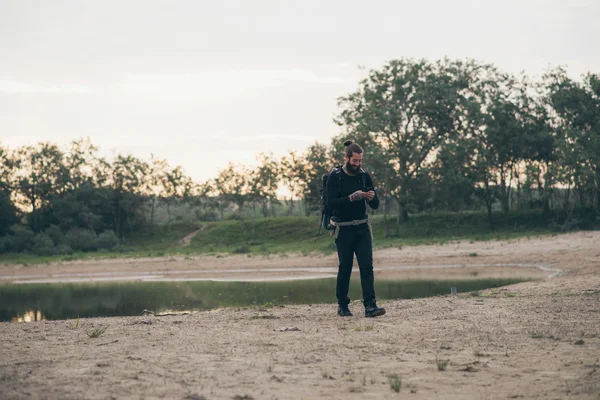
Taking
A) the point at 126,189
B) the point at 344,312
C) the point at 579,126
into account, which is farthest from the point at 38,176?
the point at 344,312

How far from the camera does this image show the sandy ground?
5.45 meters

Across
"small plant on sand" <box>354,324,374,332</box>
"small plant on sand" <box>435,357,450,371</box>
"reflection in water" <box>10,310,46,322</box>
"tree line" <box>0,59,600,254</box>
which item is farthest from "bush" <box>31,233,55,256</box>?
"small plant on sand" <box>435,357,450,371</box>

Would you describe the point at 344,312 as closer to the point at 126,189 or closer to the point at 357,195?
the point at 357,195

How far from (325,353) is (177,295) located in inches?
514

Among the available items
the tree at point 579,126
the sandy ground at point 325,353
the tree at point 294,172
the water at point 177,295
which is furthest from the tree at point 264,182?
the sandy ground at point 325,353

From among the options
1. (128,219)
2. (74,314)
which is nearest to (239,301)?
(74,314)

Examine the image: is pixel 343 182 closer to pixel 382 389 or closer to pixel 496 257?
pixel 382 389

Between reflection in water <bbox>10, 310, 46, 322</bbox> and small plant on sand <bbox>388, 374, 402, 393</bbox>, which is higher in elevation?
small plant on sand <bbox>388, 374, 402, 393</bbox>

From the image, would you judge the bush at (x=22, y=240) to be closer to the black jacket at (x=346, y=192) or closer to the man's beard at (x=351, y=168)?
the black jacket at (x=346, y=192)

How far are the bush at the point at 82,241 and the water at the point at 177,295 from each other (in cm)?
2812

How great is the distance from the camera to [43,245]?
5078 cm

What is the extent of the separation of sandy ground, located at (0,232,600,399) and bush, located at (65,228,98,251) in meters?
43.7

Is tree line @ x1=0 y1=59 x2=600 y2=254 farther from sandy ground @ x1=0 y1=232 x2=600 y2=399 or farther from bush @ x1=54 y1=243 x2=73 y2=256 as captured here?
sandy ground @ x1=0 y1=232 x2=600 y2=399

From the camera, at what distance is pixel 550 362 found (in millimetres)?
6270
